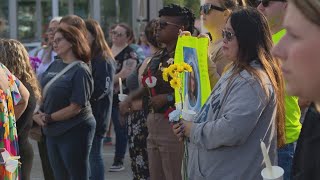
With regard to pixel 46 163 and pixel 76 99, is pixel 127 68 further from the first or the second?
pixel 76 99

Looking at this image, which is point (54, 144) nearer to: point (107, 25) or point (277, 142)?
point (277, 142)

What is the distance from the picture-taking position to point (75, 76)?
6.32 m

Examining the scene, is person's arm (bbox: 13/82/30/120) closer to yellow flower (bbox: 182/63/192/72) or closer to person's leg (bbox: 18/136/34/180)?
person's leg (bbox: 18/136/34/180)

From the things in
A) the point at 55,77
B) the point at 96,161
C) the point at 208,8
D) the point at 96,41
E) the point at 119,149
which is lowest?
the point at 119,149

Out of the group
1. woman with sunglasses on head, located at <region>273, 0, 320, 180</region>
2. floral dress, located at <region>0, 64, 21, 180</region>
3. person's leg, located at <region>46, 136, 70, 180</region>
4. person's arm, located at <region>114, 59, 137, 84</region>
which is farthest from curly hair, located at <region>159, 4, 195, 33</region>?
person's arm, located at <region>114, 59, 137, 84</region>

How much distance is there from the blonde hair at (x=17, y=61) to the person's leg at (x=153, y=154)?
3.59 ft

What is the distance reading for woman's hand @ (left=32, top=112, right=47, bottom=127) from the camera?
20.8ft

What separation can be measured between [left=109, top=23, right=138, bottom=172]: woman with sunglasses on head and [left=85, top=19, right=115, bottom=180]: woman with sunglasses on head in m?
1.33

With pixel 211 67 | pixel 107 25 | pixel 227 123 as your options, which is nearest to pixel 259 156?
pixel 227 123

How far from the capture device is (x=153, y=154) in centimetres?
553

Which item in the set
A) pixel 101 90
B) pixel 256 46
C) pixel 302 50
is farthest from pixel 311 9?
pixel 101 90

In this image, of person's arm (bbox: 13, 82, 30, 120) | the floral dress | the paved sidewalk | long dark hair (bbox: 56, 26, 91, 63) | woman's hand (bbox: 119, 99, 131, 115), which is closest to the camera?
the floral dress

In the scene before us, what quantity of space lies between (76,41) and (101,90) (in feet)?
3.29

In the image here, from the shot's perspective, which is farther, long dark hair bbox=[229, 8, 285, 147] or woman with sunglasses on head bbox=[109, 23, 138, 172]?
woman with sunglasses on head bbox=[109, 23, 138, 172]
